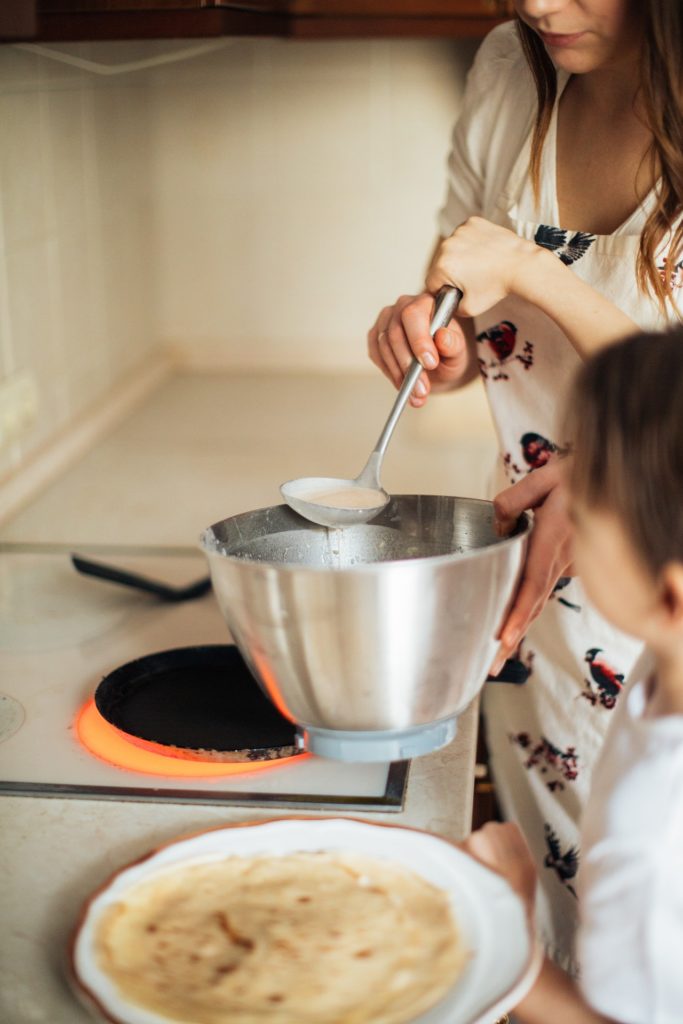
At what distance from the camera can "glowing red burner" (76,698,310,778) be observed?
0.86m

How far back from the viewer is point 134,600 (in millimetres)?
1221

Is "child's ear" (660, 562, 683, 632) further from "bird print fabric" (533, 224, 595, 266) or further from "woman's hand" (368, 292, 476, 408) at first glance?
"bird print fabric" (533, 224, 595, 266)

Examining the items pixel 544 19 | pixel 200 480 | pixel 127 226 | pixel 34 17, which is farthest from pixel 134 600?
pixel 127 226

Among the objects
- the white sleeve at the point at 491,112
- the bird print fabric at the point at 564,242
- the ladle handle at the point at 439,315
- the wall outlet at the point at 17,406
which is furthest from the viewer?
the wall outlet at the point at 17,406

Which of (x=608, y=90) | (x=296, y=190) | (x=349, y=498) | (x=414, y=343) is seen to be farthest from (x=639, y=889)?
(x=296, y=190)

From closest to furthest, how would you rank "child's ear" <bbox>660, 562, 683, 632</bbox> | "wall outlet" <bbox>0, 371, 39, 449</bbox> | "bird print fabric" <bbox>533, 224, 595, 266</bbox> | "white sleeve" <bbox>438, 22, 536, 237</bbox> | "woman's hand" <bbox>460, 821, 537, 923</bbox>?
1. "child's ear" <bbox>660, 562, 683, 632</bbox>
2. "woman's hand" <bbox>460, 821, 537, 923</bbox>
3. "bird print fabric" <bbox>533, 224, 595, 266</bbox>
4. "white sleeve" <bbox>438, 22, 536, 237</bbox>
5. "wall outlet" <bbox>0, 371, 39, 449</bbox>

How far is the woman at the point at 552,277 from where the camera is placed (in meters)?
0.92

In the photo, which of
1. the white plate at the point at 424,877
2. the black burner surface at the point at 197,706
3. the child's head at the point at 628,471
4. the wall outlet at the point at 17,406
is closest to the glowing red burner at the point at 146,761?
the black burner surface at the point at 197,706

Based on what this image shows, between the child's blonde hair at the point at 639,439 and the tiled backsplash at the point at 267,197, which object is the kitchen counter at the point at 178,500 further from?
the child's blonde hair at the point at 639,439

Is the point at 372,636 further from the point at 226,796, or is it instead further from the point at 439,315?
the point at 439,315

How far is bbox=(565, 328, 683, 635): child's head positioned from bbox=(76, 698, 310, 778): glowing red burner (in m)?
0.34

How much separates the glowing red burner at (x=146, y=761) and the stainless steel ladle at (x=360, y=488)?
0.60ft

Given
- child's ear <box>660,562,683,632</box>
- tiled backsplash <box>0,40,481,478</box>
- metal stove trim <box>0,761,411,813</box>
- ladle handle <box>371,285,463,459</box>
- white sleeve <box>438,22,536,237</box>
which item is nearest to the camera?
child's ear <box>660,562,683,632</box>

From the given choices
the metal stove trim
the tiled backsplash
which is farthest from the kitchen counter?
the tiled backsplash
